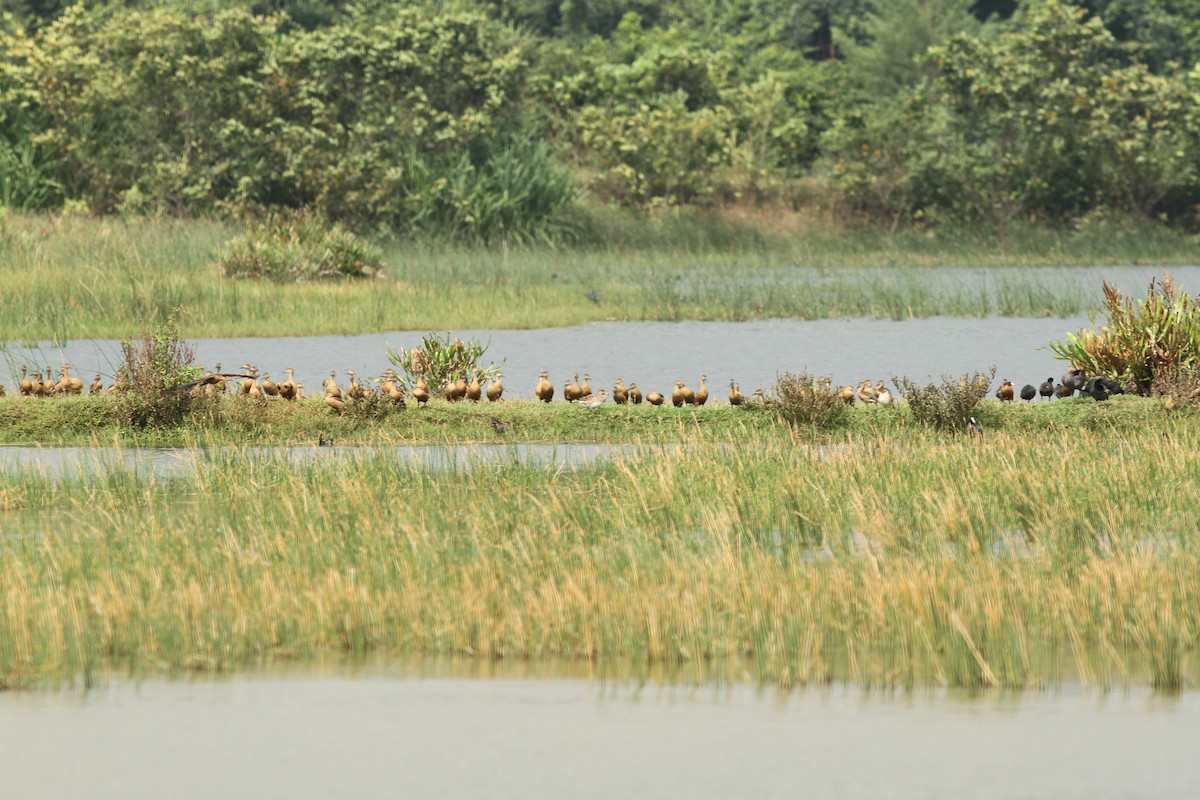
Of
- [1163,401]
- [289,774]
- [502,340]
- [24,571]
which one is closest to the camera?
[289,774]

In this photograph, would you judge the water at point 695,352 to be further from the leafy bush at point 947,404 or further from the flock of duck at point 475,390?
the leafy bush at point 947,404

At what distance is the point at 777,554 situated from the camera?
10992mm

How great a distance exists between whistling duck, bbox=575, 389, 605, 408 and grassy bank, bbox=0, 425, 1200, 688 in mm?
3074

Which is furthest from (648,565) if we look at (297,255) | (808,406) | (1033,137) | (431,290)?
(1033,137)

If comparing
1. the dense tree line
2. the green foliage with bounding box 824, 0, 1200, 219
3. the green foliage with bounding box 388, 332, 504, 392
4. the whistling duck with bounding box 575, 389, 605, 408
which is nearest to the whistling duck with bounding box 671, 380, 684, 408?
the whistling duck with bounding box 575, 389, 605, 408

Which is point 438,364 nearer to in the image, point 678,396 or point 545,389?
point 545,389

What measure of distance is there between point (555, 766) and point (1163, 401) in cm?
1060

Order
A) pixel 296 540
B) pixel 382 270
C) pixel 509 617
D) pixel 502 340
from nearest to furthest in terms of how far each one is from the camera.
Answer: pixel 509 617 → pixel 296 540 → pixel 502 340 → pixel 382 270

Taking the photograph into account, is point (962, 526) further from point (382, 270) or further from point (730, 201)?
point (730, 201)

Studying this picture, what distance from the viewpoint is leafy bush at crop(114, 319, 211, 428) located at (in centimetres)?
1628

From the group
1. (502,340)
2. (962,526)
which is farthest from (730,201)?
(962,526)

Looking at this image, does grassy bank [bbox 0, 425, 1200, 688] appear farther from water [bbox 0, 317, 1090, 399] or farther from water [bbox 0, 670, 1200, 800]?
water [bbox 0, 317, 1090, 399]

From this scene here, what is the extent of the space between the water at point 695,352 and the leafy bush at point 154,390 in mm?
3814

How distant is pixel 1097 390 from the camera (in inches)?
654
